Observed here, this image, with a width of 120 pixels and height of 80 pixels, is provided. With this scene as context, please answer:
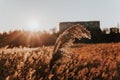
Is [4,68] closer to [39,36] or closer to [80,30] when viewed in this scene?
[80,30]

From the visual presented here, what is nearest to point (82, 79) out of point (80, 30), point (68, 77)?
point (68, 77)

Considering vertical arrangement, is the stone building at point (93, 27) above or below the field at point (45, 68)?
below

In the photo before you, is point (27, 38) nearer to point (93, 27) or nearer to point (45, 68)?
point (93, 27)

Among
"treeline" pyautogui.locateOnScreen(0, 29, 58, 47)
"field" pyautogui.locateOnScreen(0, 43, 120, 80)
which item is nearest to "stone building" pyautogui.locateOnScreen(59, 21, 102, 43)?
"treeline" pyautogui.locateOnScreen(0, 29, 58, 47)

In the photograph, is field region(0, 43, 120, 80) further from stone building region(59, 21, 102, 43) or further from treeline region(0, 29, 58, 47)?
stone building region(59, 21, 102, 43)

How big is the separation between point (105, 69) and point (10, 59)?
213cm

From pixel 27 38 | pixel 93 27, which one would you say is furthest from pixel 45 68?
pixel 93 27

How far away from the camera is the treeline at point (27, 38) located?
39.5 m

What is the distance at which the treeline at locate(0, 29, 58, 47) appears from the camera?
39469 mm

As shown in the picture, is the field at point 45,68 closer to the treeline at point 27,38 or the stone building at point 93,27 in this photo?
A: the treeline at point 27,38

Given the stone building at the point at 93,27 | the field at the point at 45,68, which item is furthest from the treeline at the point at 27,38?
the field at the point at 45,68

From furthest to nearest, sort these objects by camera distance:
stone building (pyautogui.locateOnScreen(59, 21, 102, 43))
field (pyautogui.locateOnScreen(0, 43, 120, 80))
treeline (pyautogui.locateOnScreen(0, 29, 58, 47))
→ stone building (pyautogui.locateOnScreen(59, 21, 102, 43)), treeline (pyautogui.locateOnScreen(0, 29, 58, 47)), field (pyautogui.locateOnScreen(0, 43, 120, 80))

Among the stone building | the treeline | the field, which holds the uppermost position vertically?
the field

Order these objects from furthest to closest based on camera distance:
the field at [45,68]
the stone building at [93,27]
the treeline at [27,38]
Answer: the stone building at [93,27], the treeline at [27,38], the field at [45,68]
